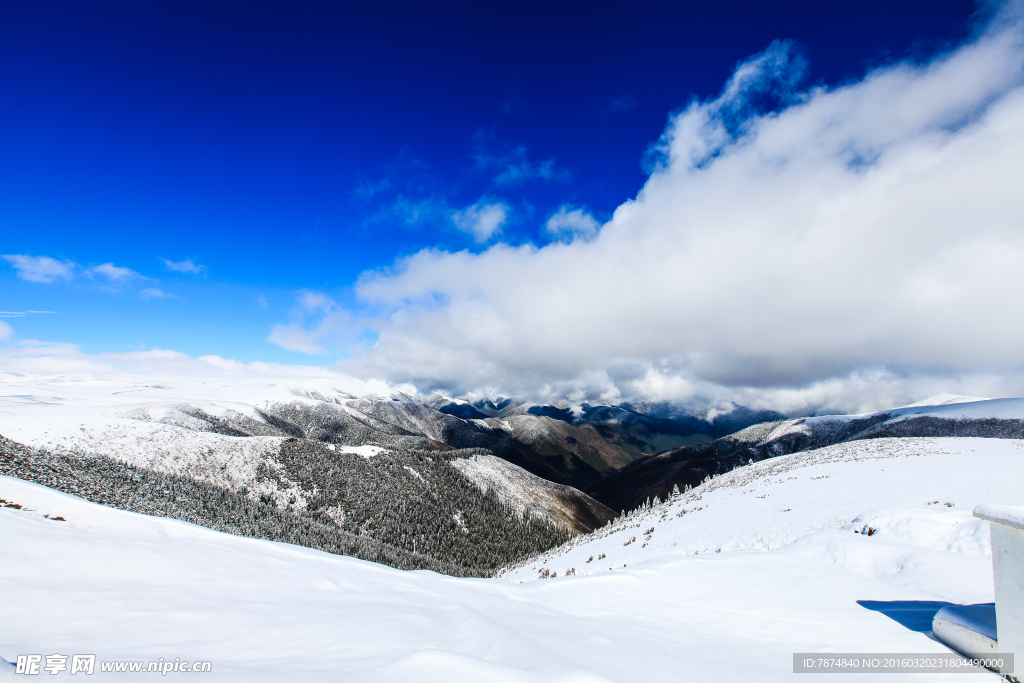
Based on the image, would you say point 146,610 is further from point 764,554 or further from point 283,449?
point 283,449

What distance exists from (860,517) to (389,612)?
14.4 m

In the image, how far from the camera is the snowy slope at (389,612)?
3311 mm

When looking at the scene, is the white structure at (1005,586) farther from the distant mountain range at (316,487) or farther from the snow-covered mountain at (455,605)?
the distant mountain range at (316,487)

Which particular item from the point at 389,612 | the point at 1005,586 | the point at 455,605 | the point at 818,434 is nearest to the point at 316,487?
the point at 455,605

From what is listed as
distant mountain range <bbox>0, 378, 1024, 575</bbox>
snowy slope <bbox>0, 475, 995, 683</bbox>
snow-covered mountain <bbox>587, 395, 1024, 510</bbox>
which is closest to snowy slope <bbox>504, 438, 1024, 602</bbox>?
snowy slope <bbox>0, 475, 995, 683</bbox>

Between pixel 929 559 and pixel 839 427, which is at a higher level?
pixel 839 427

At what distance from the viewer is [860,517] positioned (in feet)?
39.1

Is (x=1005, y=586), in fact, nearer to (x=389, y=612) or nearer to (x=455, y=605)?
(x=455, y=605)

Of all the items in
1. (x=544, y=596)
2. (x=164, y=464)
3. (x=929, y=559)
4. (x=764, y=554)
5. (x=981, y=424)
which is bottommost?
(x=164, y=464)

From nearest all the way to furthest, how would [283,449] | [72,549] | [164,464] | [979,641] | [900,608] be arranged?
[979,641] < [72,549] < [900,608] < [164,464] < [283,449]

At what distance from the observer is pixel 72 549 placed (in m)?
5.22

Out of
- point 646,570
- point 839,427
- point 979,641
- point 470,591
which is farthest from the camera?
point 839,427

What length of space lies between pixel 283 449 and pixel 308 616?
7316 cm

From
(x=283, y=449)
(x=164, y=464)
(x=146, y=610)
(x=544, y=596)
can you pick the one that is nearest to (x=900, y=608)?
(x=544, y=596)
